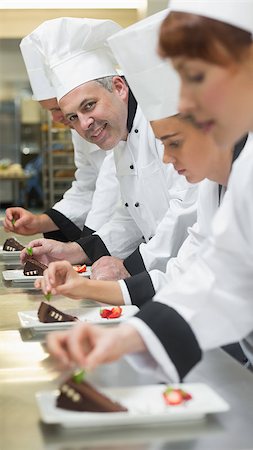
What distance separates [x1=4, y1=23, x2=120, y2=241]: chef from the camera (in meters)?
3.12

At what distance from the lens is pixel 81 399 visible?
1.04 m

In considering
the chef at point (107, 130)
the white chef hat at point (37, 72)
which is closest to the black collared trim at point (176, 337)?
the chef at point (107, 130)

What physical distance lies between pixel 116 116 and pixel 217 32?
1624mm

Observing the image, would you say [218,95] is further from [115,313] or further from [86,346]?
[115,313]

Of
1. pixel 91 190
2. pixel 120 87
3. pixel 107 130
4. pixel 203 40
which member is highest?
pixel 203 40

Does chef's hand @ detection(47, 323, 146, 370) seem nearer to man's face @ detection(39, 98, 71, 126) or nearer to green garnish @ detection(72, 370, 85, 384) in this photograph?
green garnish @ detection(72, 370, 85, 384)

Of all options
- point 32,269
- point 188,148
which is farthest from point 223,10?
point 32,269

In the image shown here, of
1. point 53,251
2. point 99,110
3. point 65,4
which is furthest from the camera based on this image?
point 65,4

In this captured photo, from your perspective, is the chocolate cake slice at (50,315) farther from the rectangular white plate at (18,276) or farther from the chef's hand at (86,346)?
the rectangular white plate at (18,276)

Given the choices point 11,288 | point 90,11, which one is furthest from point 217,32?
point 90,11

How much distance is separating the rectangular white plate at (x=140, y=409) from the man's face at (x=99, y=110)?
5.19 ft

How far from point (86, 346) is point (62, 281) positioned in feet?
2.55

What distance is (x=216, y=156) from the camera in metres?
1.51

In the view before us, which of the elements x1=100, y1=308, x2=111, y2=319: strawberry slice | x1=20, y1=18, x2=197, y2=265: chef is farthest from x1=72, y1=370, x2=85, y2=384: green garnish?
x1=20, y1=18, x2=197, y2=265: chef
